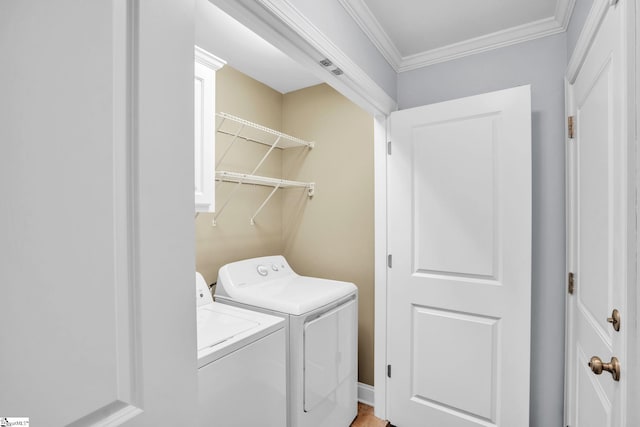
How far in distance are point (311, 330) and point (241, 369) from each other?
46cm

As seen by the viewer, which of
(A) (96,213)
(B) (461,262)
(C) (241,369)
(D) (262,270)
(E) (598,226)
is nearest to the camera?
(A) (96,213)

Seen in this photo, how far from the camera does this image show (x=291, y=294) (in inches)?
73.7

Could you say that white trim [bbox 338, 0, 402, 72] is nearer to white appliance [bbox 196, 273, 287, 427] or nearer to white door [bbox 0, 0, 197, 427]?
white door [bbox 0, 0, 197, 427]

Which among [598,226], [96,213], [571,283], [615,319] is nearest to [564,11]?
[598,226]

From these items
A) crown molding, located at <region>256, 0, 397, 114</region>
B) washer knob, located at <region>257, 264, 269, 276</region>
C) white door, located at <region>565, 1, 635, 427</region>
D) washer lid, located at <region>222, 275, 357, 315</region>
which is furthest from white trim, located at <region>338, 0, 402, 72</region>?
washer knob, located at <region>257, 264, 269, 276</region>

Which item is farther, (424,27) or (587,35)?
(424,27)

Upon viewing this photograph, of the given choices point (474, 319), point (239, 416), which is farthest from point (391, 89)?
point (239, 416)

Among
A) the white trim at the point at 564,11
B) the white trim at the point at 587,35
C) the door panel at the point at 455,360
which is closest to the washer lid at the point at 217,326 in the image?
the door panel at the point at 455,360

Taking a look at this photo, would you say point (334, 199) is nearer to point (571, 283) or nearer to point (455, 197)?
point (455, 197)

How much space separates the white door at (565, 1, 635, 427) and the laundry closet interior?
47.8 inches

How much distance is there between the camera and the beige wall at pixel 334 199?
241 cm

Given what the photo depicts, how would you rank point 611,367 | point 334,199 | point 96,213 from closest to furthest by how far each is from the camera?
point 96,213 < point 611,367 < point 334,199

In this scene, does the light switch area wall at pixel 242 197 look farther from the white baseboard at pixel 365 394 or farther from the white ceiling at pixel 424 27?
the white baseboard at pixel 365 394

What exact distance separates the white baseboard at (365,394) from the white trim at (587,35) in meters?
2.29
